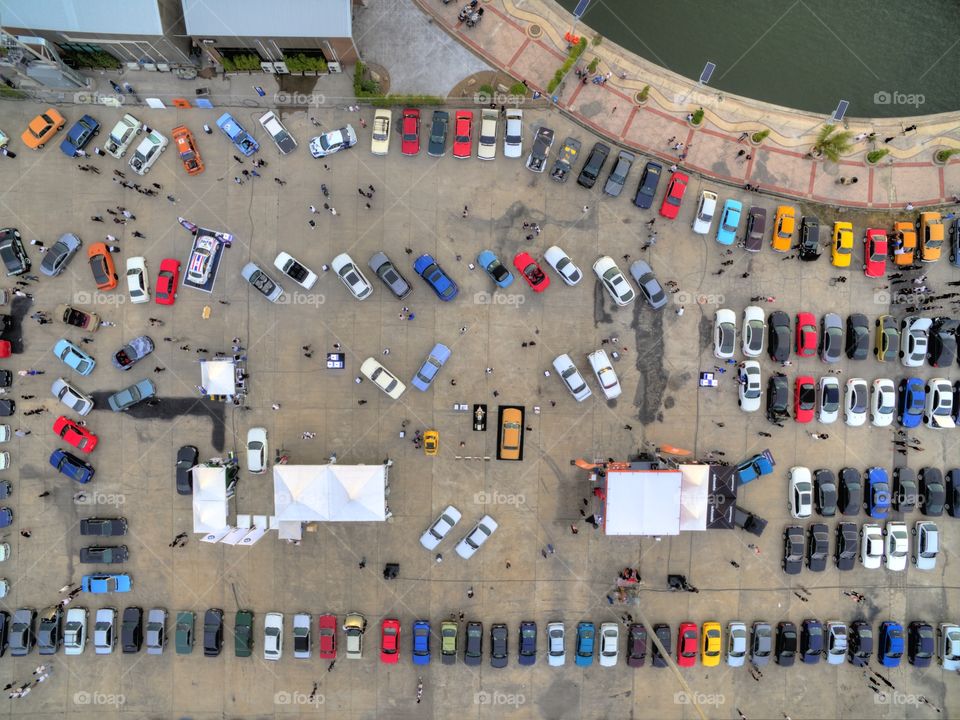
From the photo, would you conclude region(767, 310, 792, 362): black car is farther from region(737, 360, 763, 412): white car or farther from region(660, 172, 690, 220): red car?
region(660, 172, 690, 220): red car

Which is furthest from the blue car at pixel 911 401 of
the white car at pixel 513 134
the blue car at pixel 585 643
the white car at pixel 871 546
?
the white car at pixel 513 134

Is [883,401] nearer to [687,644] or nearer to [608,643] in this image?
[687,644]

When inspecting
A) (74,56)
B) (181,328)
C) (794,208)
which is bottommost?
(181,328)

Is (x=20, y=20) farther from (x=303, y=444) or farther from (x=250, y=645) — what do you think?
(x=250, y=645)

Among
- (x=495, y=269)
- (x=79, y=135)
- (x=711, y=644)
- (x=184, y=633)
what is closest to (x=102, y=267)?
(x=79, y=135)

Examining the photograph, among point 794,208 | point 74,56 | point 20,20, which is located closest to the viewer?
point 20,20

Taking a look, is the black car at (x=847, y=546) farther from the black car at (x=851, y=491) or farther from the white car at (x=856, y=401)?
the white car at (x=856, y=401)

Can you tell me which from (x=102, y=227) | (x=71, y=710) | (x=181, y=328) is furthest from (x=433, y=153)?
(x=71, y=710)
